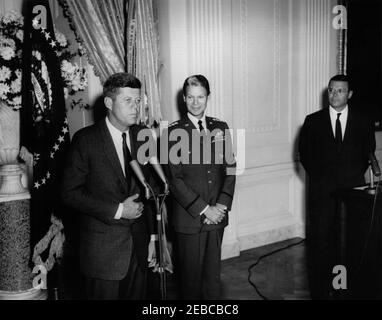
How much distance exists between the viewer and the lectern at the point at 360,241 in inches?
108

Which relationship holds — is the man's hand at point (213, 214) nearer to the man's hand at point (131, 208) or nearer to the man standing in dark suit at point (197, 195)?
the man standing in dark suit at point (197, 195)

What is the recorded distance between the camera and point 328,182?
138 inches

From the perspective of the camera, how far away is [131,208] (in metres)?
2.13

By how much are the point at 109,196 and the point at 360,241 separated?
5.26 ft

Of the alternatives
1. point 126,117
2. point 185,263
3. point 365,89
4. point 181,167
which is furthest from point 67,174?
point 365,89

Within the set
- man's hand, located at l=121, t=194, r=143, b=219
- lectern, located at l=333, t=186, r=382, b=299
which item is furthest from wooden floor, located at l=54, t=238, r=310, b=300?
man's hand, located at l=121, t=194, r=143, b=219

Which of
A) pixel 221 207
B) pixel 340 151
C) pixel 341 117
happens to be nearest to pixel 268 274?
pixel 340 151

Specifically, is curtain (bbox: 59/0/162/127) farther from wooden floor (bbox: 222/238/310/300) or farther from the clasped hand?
wooden floor (bbox: 222/238/310/300)

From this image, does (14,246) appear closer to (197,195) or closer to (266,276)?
(197,195)
